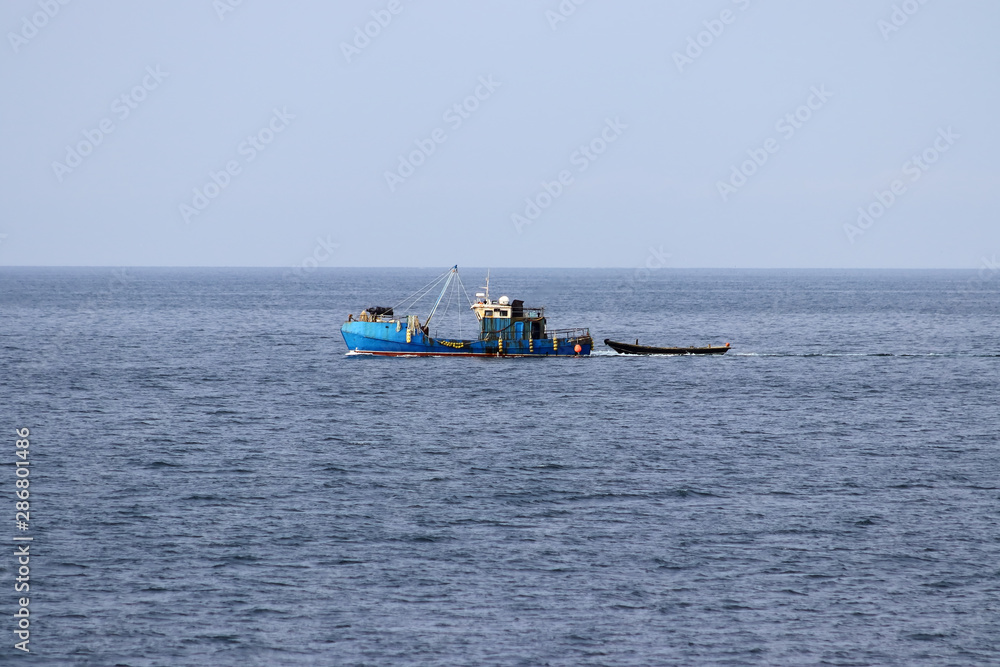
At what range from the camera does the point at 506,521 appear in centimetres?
3647

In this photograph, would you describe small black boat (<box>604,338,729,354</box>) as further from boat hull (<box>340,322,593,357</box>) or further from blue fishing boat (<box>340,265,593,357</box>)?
boat hull (<box>340,322,593,357</box>)

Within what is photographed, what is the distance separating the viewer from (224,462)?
46.9 metres

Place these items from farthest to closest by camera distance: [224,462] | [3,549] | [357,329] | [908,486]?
[357,329]
[224,462]
[908,486]
[3,549]

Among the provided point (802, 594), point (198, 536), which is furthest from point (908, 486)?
point (198, 536)

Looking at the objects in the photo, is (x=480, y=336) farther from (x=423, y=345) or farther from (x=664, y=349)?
(x=664, y=349)

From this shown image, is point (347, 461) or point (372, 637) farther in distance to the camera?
point (347, 461)

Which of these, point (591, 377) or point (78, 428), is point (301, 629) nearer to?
point (78, 428)

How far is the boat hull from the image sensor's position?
89.8 metres

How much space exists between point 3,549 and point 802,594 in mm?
25881

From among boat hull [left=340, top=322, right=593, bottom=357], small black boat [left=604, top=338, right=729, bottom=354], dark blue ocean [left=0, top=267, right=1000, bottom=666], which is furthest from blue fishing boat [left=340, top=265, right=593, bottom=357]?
dark blue ocean [left=0, top=267, right=1000, bottom=666]

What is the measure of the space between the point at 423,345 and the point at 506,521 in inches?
2181

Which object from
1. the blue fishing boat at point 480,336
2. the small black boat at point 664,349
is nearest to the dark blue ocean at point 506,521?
the blue fishing boat at point 480,336

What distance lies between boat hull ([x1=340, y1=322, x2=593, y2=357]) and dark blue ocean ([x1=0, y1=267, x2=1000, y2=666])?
36.8ft

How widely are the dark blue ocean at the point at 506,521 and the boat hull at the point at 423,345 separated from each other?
11208 millimetres
